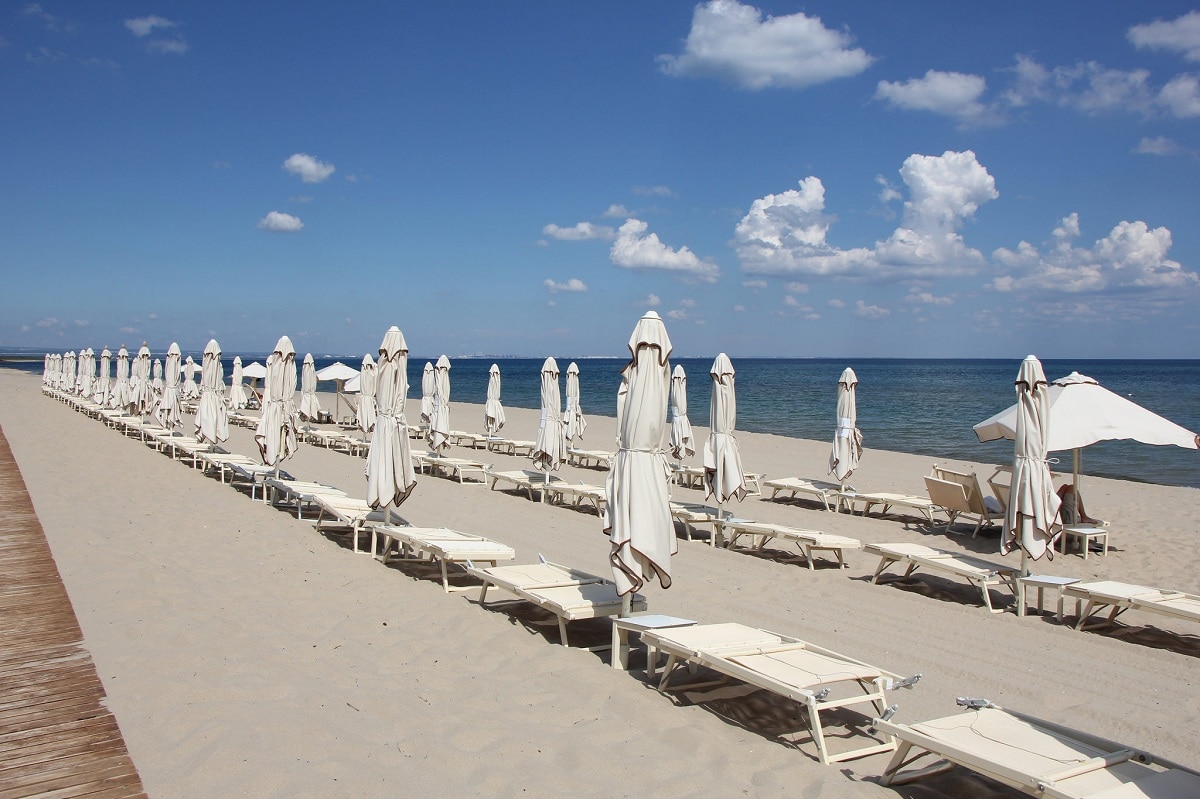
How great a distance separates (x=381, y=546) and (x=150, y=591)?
2.86 m

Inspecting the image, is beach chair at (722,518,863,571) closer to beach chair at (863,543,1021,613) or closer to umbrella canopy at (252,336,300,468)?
beach chair at (863,543,1021,613)

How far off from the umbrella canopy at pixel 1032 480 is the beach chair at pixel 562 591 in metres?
3.70

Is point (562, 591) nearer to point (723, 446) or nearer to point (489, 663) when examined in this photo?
point (489, 663)

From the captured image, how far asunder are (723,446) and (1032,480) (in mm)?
3043

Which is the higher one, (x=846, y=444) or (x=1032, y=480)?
(x=1032, y=480)

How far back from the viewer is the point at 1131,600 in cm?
574

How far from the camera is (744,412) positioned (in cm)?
3666

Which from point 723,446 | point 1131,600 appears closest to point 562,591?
point 723,446

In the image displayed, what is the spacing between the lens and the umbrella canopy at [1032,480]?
6801mm

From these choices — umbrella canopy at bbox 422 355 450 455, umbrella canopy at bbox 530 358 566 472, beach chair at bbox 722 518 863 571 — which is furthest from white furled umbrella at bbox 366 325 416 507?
umbrella canopy at bbox 422 355 450 455

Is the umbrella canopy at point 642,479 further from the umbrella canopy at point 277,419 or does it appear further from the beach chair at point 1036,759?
the umbrella canopy at point 277,419

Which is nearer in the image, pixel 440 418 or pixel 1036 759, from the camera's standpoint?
pixel 1036 759

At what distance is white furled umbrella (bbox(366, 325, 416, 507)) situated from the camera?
7.48m

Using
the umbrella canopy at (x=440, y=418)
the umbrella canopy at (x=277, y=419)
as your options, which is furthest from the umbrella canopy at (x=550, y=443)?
the umbrella canopy at (x=277, y=419)
